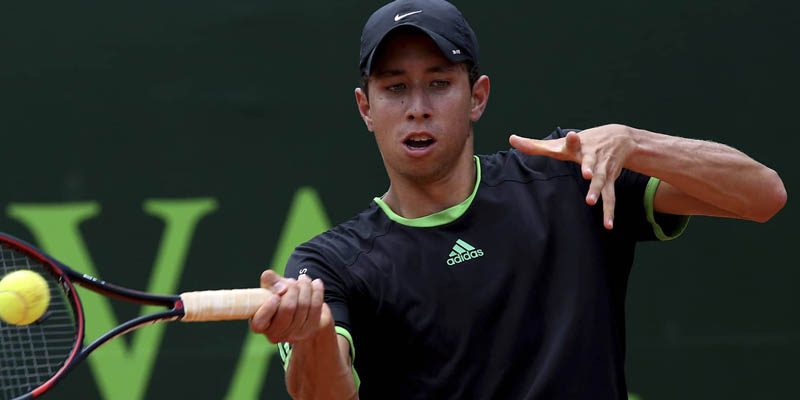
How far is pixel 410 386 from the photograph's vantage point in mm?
2500

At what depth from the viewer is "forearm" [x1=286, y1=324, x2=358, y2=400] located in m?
2.24

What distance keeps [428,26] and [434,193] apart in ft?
1.29

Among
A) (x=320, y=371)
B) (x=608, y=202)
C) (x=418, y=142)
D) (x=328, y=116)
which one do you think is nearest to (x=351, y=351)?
(x=320, y=371)

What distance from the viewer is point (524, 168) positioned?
2686mm

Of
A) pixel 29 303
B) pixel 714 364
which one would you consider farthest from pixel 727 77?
pixel 29 303

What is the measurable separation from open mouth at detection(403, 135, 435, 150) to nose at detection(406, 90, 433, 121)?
0.15 ft

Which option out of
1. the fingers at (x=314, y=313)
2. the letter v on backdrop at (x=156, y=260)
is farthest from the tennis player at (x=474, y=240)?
the letter v on backdrop at (x=156, y=260)

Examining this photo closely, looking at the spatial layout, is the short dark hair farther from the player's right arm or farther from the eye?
the player's right arm

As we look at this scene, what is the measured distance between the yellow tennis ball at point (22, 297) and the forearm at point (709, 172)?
49.1 inches

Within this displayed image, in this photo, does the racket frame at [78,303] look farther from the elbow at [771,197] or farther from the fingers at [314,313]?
the elbow at [771,197]

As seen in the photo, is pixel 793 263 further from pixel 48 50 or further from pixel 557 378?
pixel 48 50

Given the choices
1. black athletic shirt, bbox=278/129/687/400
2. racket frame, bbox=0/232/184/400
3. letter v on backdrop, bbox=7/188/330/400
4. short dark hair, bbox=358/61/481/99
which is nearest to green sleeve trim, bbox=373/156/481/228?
black athletic shirt, bbox=278/129/687/400

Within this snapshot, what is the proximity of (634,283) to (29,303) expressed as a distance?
2.30 metres

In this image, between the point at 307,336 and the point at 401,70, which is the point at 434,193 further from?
the point at 307,336
